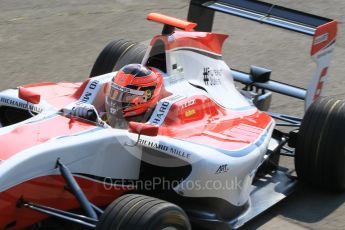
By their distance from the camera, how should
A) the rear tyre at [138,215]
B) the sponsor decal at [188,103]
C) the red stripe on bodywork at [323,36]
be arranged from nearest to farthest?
the rear tyre at [138,215]
the sponsor decal at [188,103]
the red stripe on bodywork at [323,36]

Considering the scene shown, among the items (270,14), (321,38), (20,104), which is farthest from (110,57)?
(321,38)

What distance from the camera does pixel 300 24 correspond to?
7250 millimetres

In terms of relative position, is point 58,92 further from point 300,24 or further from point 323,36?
point 323,36

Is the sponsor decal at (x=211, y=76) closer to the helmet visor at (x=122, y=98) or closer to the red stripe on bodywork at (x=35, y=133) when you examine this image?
the helmet visor at (x=122, y=98)

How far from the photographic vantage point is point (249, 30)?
12016 mm

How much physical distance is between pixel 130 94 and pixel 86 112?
0.40 meters

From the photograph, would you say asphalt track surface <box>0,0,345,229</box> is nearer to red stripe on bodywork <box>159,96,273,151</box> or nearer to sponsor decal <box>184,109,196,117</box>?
red stripe on bodywork <box>159,96,273,151</box>

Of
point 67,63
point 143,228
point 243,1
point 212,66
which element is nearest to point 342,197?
point 212,66

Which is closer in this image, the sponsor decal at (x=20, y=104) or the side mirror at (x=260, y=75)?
the sponsor decal at (x=20, y=104)

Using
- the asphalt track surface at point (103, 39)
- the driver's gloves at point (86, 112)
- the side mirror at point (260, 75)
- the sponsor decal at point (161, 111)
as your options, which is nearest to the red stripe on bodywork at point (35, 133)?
the driver's gloves at point (86, 112)

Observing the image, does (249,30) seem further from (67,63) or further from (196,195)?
(196,195)

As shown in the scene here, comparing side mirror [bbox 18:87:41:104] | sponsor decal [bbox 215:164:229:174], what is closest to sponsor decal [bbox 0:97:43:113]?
side mirror [bbox 18:87:41:104]

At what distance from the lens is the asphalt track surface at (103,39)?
10.1 m

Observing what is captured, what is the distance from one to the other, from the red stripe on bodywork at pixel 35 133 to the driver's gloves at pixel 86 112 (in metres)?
0.08
